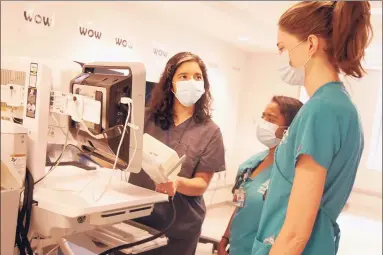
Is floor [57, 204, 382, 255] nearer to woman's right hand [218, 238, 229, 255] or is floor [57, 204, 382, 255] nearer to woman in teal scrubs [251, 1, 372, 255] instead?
woman's right hand [218, 238, 229, 255]

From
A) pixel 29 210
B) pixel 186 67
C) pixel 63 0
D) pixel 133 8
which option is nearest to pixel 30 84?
pixel 29 210

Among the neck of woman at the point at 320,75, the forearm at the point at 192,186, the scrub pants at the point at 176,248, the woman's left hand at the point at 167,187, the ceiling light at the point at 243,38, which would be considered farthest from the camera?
the ceiling light at the point at 243,38

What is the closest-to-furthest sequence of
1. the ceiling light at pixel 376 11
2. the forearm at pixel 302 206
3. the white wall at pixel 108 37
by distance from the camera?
the forearm at pixel 302 206, the white wall at pixel 108 37, the ceiling light at pixel 376 11

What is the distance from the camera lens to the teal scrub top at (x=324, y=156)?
36.0 inches

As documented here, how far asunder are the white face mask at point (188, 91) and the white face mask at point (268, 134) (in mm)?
340

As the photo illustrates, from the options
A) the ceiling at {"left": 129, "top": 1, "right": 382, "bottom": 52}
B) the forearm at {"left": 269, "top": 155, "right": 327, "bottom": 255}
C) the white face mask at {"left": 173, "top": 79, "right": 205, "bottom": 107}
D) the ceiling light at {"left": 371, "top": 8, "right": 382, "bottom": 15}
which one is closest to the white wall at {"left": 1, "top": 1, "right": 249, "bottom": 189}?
the ceiling at {"left": 129, "top": 1, "right": 382, "bottom": 52}

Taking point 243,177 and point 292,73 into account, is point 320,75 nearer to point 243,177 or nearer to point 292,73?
point 292,73

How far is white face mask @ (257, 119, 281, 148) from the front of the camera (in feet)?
5.42

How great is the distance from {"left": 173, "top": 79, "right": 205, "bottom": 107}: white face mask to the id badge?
1.52ft

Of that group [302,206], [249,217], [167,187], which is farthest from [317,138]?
[249,217]

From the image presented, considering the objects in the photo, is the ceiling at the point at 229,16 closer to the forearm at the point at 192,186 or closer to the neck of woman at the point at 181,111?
the neck of woman at the point at 181,111

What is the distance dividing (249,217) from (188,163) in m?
0.35

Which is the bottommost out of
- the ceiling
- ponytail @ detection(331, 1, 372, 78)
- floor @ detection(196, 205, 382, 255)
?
floor @ detection(196, 205, 382, 255)

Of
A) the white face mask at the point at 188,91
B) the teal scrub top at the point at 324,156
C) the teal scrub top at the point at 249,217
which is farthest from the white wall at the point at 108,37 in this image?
the teal scrub top at the point at 324,156
